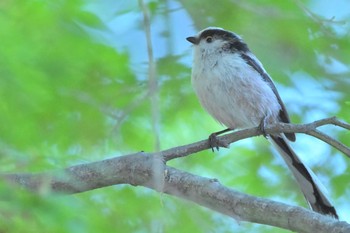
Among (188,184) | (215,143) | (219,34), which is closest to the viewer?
(188,184)

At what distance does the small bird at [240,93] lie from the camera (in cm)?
498

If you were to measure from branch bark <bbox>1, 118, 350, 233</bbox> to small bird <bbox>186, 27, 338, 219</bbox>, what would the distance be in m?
0.96

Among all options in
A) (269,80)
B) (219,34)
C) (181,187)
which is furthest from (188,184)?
(219,34)

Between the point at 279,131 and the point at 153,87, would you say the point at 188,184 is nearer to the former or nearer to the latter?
the point at 279,131

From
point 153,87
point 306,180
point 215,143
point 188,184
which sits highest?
point 153,87

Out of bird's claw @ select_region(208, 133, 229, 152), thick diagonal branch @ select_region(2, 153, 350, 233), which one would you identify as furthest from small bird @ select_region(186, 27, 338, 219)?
thick diagonal branch @ select_region(2, 153, 350, 233)

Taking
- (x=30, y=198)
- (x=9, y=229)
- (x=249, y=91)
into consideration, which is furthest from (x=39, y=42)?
(x=249, y=91)

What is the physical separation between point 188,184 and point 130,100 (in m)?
1.09

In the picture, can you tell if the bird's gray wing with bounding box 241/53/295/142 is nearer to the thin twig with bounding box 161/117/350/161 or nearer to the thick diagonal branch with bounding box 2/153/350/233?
the thin twig with bounding box 161/117/350/161

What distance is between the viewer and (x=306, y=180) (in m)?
4.85

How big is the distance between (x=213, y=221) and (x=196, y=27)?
1.44 m

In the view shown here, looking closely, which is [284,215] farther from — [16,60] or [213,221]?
[16,60]

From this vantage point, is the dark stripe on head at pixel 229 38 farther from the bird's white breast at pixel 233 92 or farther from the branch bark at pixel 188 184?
the branch bark at pixel 188 184

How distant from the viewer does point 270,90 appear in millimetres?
5160
